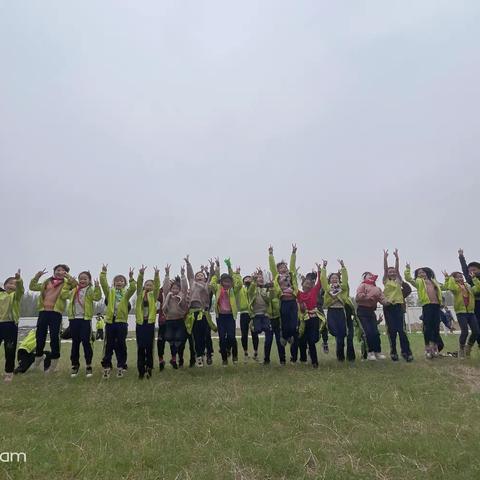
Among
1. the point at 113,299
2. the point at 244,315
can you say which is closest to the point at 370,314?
the point at 244,315

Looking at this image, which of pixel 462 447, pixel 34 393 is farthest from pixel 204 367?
pixel 462 447

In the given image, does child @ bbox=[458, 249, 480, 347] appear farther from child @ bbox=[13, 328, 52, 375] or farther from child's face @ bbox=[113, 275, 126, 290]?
child @ bbox=[13, 328, 52, 375]

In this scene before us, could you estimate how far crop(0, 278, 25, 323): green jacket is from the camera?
8.80 meters

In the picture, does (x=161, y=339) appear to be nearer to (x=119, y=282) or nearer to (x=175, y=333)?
(x=175, y=333)

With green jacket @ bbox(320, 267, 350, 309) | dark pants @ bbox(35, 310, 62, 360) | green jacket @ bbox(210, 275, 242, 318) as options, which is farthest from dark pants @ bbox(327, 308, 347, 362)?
dark pants @ bbox(35, 310, 62, 360)

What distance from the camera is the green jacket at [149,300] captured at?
8914 millimetres

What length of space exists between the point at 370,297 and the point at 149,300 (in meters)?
5.65

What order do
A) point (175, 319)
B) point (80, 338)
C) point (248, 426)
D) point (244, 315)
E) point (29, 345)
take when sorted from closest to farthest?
point (248, 426), point (80, 338), point (175, 319), point (29, 345), point (244, 315)

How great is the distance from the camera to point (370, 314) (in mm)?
10297

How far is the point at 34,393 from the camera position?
709 centimetres

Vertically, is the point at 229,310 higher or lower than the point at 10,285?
lower

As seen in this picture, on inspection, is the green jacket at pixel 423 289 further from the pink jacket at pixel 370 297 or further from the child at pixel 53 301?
the child at pixel 53 301

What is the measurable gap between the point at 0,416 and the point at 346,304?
776 centimetres

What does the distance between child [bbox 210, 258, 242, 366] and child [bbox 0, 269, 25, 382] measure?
4623 mm
